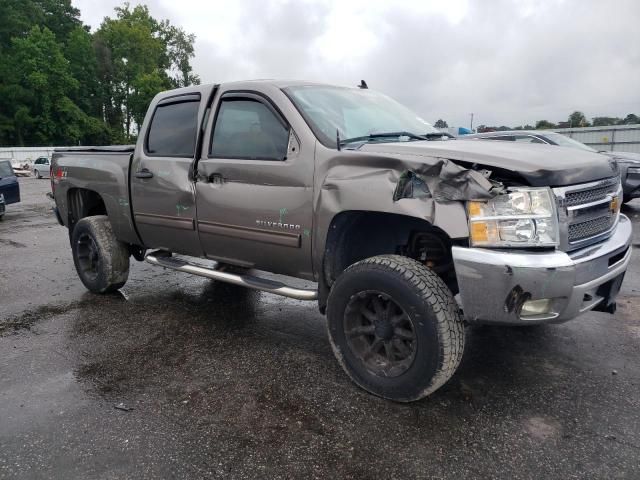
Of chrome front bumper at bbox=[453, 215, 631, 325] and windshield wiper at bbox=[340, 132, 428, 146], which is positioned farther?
windshield wiper at bbox=[340, 132, 428, 146]

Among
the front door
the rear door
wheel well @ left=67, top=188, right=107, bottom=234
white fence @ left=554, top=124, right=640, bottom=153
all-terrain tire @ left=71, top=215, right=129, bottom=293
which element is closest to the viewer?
the front door

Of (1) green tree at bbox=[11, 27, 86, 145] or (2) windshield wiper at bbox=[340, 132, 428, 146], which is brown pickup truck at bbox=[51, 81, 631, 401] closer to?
(2) windshield wiper at bbox=[340, 132, 428, 146]

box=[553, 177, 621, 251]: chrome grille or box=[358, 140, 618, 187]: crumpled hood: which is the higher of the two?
box=[358, 140, 618, 187]: crumpled hood

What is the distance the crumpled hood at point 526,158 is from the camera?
8.31 ft

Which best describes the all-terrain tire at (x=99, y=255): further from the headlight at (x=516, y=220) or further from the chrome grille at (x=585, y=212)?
the chrome grille at (x=585, y=212)

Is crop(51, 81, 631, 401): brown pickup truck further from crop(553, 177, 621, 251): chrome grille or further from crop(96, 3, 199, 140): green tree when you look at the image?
crop(96, 3, 199, 140): green tree

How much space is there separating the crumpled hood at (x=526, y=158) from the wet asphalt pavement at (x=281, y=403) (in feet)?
4.25

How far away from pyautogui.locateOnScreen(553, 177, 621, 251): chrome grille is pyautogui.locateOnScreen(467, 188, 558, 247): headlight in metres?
0.08

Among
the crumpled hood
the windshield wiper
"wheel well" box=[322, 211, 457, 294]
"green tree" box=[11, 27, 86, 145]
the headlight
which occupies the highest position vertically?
"green tree" box=[11, 27, 86, 145]

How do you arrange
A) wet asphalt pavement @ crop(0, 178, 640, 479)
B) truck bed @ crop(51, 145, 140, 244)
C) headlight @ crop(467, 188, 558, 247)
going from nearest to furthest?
wet asphalt pavement @ crop(0, 178, 640, 479)
headlight @ crop(467, 188, 558, 247)
truck bed @ crop(51, 145, 140, 244)

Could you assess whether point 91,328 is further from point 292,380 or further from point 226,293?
point 292,380

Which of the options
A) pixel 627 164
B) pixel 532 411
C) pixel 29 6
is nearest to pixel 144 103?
pixel 29 6

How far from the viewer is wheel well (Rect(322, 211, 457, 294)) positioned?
3096 mm

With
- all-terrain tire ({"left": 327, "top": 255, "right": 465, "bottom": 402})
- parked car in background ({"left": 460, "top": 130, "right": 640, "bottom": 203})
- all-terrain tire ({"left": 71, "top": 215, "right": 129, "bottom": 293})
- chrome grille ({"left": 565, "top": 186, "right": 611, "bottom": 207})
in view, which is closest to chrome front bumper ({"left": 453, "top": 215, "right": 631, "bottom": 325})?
all-terrain tire ({"left": 327, "top": 255, "right": 465, "bottom": 402})
